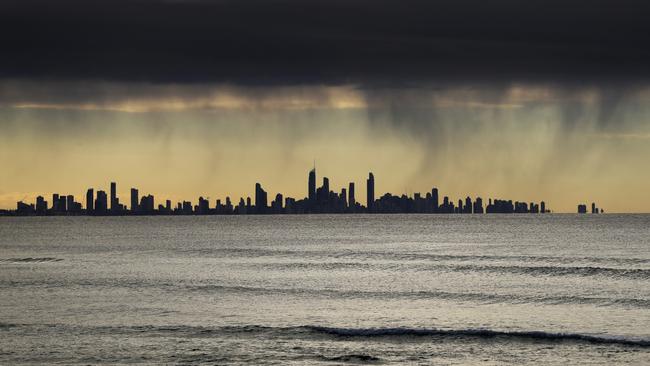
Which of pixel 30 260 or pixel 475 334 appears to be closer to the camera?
pixel 475 334

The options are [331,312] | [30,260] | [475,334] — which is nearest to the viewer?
[475,334]

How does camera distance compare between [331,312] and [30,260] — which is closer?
[331,312]

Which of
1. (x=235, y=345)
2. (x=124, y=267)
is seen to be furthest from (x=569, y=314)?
(x=124, y=267)

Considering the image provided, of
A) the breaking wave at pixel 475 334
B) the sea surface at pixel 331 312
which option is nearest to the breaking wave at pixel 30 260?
the sea surface at pixel 331 312

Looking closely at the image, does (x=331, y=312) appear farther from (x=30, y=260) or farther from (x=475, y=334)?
(x=30, y=260)

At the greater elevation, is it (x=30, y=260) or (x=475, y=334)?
(x=30, y=260)

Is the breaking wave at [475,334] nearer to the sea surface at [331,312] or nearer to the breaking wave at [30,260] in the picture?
the sea surface at [331,312]

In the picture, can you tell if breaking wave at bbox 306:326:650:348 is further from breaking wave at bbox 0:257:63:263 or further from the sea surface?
breaking wave at bbox 0:257:63:263

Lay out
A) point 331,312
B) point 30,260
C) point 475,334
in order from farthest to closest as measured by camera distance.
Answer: point 30,260, point 331,312, point 475,334

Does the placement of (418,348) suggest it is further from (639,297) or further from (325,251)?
(325,251)

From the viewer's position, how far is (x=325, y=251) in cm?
15350

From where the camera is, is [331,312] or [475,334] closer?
[475,334]

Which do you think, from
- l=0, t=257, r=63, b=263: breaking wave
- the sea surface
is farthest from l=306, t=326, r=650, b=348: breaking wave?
l=0, t=257, r=63, b=263: breaking wave

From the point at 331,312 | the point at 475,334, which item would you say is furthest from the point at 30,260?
the point at 475,334
